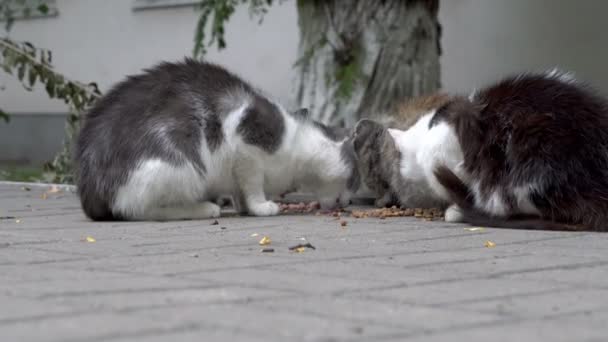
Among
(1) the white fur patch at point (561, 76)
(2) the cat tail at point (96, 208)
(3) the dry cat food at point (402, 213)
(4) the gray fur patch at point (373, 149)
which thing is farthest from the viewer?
(4) the gray fur patch at point (373, 149)

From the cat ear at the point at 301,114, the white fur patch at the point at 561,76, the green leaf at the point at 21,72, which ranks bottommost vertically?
the cat ear at the point at 301,114

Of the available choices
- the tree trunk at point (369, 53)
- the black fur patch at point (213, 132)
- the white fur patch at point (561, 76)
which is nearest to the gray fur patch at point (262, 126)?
the black fur patch at point (213, 132)

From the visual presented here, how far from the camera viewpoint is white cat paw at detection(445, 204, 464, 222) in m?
5.43

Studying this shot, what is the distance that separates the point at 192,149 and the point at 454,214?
1.44m

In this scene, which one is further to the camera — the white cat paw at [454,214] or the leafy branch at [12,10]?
the leafy branch at [12,10]

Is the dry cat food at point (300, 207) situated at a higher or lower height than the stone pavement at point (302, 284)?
lower

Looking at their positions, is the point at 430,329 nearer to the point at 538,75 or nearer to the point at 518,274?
the point at 518,274

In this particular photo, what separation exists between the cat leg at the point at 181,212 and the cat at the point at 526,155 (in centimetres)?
123

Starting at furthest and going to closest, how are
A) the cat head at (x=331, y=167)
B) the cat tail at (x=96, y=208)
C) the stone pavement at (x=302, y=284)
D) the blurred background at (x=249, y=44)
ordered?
the blurred background at (x=249, y=44) → the cat head at (x=331, y=167) → the cat tail at (x=96, y=208) → the stone pavement at (x=302, y=284)

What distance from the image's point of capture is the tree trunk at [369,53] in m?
7.17

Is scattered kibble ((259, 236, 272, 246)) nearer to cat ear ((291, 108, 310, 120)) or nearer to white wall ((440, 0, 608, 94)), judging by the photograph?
cat ear ((291, 108, 310, 120))

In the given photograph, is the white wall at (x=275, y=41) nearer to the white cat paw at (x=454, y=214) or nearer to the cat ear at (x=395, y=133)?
the cat ear at (x=395, y=133)

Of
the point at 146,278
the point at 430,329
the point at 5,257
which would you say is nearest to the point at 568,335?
the point at 430,329

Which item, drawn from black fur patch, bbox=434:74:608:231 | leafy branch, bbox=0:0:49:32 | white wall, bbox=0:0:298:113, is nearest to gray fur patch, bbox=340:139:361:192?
black fur patch, bbox=434:74:608:231
